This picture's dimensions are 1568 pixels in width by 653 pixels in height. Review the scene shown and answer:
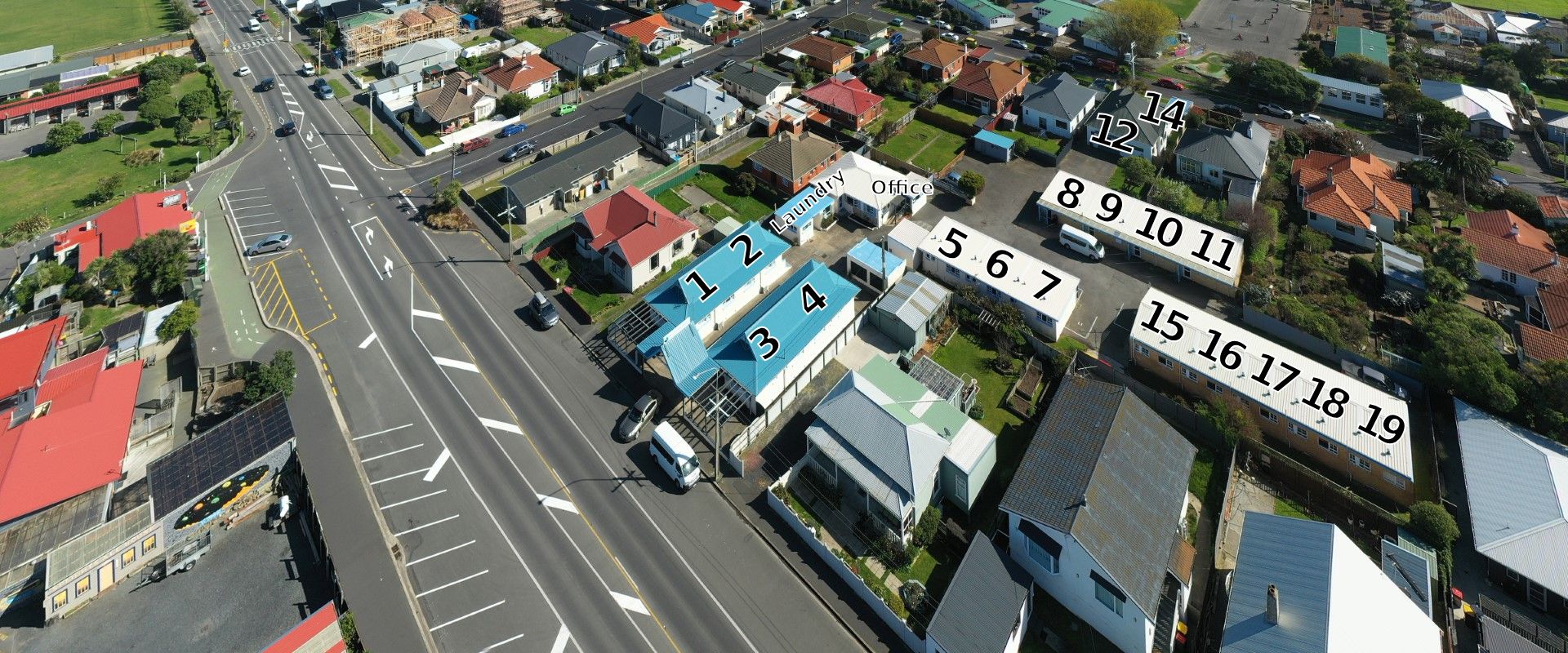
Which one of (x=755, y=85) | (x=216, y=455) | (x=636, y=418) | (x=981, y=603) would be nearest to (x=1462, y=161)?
(x=981, y=603)

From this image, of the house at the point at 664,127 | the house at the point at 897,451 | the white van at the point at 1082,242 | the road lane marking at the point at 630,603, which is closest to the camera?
the road lane marking at the point at 630,603

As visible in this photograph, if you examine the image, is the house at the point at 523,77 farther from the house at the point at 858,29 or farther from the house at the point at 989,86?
the house at the point at 989,86

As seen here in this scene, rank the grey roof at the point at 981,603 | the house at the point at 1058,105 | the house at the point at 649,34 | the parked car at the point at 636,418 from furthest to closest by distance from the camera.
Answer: the house at the point at 649,34, the house at the point at 1058,105, the parked car at the point at 636,418, the grey roof at the point at 981,603

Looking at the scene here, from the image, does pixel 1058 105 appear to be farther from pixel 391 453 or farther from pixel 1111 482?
pixel 391 453

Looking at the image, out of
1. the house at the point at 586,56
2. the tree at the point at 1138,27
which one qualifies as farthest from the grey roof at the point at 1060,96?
the house at the point at 586,56

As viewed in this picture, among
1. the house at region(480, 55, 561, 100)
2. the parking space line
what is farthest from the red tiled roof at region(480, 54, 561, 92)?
the parking space line

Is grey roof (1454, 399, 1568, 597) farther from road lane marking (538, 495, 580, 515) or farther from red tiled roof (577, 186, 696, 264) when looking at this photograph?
red tiled roof (577, 186, 696, 264)

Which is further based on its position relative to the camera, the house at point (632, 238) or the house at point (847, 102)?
the house at point (847, 102)

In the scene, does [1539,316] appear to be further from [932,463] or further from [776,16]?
[776,16]
